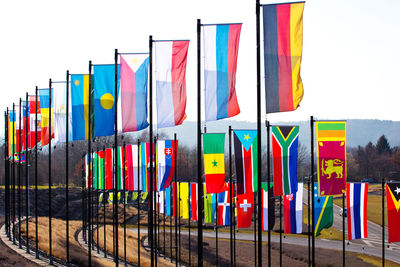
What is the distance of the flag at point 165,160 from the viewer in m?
27.5

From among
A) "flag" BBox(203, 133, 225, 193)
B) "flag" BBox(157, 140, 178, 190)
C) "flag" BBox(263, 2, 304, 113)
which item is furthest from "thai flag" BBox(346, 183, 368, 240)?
"flag" BBox(263, 2, 304, 113)

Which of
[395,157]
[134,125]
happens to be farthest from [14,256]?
[395,157]

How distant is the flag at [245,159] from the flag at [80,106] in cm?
755

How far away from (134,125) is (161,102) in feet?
8.43

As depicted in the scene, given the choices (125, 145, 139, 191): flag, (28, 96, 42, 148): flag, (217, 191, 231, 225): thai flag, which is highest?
(28, 96, 42, 148): flag

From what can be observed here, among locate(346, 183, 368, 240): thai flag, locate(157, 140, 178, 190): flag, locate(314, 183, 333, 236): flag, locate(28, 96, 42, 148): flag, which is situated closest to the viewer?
locate(346, 183, 368, 240): thai flag

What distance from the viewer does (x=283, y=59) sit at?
16.3 meters

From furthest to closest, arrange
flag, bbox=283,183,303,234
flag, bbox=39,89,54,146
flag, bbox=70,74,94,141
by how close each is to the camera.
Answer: flag, bbox=39,89,54,146, flag, bbox=283,183,303,234, flag, bbox=70,74,94,141

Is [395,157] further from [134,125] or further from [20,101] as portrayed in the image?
[134,125]

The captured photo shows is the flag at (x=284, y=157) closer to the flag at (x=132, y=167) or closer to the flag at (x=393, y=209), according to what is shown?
the flag at (x=393, y=209)

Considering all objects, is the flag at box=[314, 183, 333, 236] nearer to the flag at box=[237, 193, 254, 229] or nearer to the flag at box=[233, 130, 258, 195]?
the flag at box=[237, 193, 254, 229]

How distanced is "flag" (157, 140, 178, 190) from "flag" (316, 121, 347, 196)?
9.08 meters

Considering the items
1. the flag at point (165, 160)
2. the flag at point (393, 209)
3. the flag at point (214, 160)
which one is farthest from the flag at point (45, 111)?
the flag at point (393, 209)

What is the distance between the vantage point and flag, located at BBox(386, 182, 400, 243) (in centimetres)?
2362
